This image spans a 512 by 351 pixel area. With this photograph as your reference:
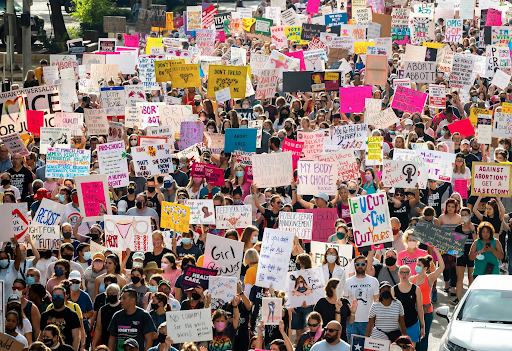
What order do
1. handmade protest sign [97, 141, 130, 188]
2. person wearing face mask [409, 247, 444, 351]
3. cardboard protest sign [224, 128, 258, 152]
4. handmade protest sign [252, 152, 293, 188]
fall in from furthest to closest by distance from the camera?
cardboard protest sign [224, 128, 258, 152]
handmade protest sign [97, 141, 130, 188]
handmade protest sign [252, 152, 293, 188]
person wearing face mask [409, 247, 444, 351]

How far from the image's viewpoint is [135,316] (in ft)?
28.5

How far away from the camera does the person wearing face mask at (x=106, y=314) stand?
890 centimetres

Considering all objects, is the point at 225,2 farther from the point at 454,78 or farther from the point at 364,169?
Result: the point at 364,169

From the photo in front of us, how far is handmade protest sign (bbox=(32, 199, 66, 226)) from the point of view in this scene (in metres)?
12.1

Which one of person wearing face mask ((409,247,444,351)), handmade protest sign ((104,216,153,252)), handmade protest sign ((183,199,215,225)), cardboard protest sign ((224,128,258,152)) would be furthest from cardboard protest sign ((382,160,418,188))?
handmade protest sign ((104,216,153,252))

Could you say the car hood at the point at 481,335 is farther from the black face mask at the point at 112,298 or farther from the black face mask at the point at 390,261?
the black face mask at the point at 112,298

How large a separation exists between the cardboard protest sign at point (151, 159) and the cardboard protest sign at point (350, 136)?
331cm

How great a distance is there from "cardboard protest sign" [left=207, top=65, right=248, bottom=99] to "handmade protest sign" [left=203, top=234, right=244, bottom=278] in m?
8.78

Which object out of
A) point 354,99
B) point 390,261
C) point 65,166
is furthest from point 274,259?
point 354,99

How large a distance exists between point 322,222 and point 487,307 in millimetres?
3751

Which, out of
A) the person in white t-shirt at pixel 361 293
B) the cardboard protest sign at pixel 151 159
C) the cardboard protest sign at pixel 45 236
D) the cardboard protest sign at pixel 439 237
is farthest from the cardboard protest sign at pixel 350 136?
the person in white t-shirt at pixel 361 293

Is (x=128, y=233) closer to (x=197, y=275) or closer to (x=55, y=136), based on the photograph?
(x=197, y=275)

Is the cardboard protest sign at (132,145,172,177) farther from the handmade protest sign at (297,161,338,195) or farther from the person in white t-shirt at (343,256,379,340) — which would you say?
the person in white t-shirt at (343,256,379,340)

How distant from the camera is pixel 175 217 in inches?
467
